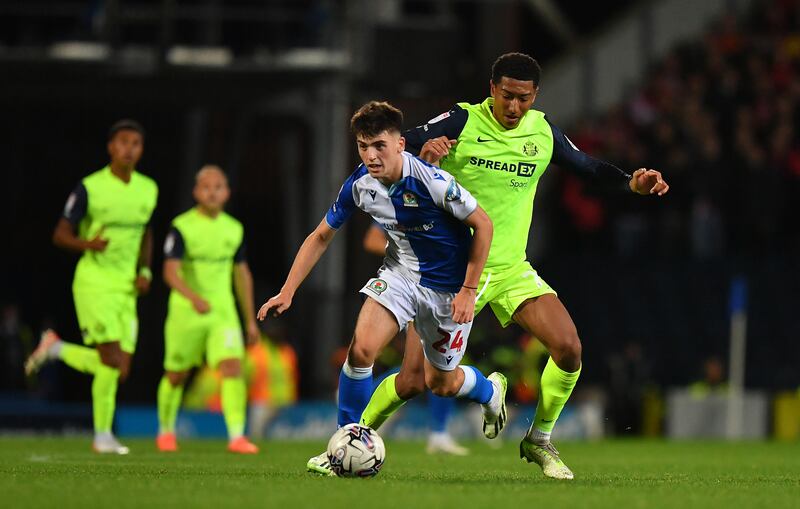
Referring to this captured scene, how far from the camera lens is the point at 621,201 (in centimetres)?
2228

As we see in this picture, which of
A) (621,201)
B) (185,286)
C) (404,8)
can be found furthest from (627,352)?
(185,286)

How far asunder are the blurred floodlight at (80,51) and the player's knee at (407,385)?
35.3ft

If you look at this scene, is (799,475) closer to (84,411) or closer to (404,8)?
(84,411)

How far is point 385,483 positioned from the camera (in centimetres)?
823

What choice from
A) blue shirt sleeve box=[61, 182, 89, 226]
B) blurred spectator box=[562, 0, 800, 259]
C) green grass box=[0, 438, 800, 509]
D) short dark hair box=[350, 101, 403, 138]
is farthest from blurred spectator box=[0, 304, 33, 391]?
short dark hair box=[350, 101, 403, 138]

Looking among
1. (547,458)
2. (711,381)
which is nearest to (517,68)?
(547,458)

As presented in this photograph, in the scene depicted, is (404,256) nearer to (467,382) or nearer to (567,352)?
(467,382)

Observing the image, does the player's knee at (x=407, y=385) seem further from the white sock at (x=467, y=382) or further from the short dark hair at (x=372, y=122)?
the short dark hair at (x=372, y=122)

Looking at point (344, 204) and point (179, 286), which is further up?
point (344, 204)

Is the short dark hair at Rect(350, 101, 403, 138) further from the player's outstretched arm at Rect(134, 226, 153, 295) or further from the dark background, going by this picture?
the dark background

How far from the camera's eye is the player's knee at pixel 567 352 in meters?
8.78

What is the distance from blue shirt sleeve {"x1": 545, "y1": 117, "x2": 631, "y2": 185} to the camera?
914 cm

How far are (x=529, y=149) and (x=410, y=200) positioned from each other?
1.00 metres

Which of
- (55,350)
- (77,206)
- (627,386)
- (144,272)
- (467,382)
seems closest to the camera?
(467,382)
